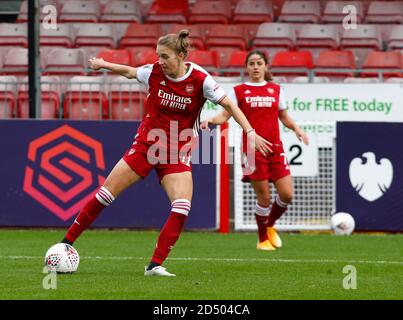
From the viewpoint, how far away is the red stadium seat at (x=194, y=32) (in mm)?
20995

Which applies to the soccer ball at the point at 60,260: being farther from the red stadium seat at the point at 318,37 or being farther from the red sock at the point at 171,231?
the red stadium seat at the point at 318,37

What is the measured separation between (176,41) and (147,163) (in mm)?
1082

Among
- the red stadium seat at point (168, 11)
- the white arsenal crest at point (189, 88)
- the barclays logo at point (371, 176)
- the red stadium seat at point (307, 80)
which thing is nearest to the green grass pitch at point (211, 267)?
the barclays logo at point (371, 176)

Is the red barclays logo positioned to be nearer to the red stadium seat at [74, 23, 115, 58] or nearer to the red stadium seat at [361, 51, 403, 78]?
the red stadium seat at [74, 23, 115, 58]

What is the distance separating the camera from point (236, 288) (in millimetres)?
9094

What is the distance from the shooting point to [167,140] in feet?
33.2

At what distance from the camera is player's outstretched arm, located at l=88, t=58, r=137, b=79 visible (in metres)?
10.0

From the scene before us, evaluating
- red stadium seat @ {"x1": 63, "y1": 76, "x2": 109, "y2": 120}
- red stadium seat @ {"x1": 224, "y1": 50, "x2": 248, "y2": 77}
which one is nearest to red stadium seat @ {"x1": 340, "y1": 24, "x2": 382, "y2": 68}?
red stadium seat @ {"x1": 224, "y1": 50, "x2": 248, "y2": 77}

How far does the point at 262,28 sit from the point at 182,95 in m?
11.6

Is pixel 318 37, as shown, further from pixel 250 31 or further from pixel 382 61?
pixel 382 61

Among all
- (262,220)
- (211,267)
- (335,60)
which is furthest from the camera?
(335,60)

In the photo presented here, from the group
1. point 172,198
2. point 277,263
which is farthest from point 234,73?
point 172,198

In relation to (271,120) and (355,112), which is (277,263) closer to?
(271,120)

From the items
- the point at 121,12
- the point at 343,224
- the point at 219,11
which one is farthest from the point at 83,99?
the point at 219,11
